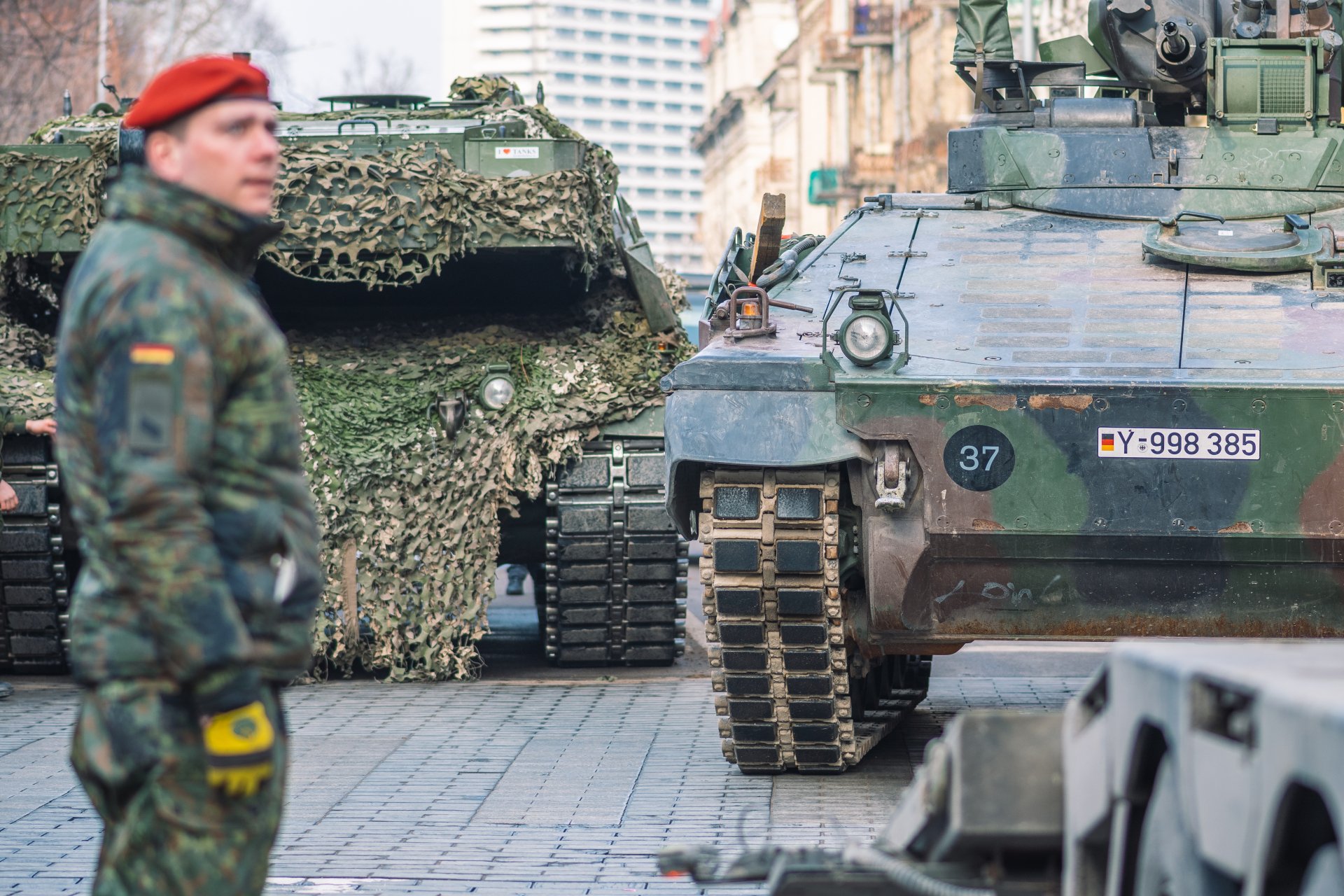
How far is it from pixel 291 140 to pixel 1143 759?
25.1ft

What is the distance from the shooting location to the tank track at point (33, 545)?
32.4 ft

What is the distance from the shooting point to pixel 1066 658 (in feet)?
37.3

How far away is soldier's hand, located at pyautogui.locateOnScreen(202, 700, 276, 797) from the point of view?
3.29 m

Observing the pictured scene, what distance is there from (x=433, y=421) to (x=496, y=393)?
0.34 metres

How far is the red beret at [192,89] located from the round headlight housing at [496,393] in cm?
661

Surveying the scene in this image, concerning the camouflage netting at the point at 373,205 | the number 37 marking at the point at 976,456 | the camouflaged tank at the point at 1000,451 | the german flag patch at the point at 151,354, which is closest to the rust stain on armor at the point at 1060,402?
the camouflaged tank at the point at 1000,451

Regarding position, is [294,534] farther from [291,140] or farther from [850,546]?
[291,140]

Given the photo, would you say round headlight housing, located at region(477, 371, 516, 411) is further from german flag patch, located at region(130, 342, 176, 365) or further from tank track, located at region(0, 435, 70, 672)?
german flag patch, located at region(130, 342, 176, 365)

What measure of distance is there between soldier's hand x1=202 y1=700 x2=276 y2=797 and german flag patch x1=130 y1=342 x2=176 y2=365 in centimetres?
56

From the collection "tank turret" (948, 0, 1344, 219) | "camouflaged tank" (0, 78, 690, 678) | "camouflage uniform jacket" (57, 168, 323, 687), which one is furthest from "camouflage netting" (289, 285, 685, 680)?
"camouflage uniform jacket" (57, 168, 323, 687)

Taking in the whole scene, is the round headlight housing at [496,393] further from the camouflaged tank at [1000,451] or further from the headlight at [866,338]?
the headlight at [866,338]

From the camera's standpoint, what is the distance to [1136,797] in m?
3.53

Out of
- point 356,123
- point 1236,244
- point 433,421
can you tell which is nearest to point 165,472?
point 1236,244

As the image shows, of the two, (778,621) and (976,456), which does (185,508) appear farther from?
(778,621)
